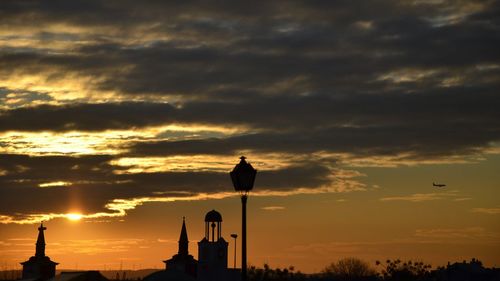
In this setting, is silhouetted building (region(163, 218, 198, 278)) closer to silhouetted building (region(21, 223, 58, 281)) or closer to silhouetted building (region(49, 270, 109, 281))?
silhouetted building (region(21, 223, 58, 281))

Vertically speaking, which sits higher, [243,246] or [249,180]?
[249,180]

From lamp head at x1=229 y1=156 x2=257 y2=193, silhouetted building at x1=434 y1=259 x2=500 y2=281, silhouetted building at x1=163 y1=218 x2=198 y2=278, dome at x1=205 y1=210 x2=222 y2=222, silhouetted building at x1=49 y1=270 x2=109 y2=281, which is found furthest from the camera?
silhouetted building at x1=434 y1=259 x2=500 y2=281

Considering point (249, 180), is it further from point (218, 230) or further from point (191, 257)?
point (191, 257)

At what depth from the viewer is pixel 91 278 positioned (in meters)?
36.3

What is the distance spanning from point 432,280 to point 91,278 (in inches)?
2432

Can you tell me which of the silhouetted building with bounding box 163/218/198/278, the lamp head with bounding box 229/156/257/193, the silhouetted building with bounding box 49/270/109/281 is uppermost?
the silhouetted building with bounding box 163/218/198/278

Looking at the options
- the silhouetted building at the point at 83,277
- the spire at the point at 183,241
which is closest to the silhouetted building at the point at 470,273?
the spire at the point at 183,241

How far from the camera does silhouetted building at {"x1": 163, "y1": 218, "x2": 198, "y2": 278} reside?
11244 cm

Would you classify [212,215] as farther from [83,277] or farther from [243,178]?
[243,178]

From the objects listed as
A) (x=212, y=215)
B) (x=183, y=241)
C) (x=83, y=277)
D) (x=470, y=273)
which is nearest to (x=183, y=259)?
(x=183, y=241)

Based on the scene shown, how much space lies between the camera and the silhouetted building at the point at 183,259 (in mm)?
112438

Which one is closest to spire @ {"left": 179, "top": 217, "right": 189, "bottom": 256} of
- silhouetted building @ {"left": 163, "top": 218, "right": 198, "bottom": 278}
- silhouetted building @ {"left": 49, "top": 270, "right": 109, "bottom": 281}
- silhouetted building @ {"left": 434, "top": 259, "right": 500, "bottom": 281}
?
silhouetted building @ {"left": 163, "top": 218, "right": 198, "bottom": 278}

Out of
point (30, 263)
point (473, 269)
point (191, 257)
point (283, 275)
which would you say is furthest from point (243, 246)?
point (473, 269)

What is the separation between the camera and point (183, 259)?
115062 millimetres
